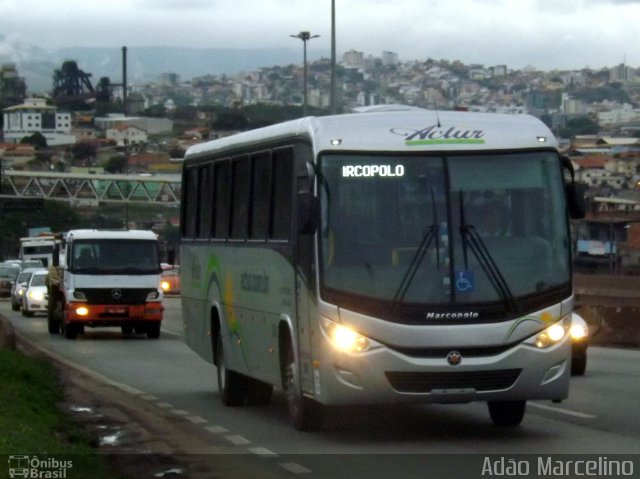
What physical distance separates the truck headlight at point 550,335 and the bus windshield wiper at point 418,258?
40.3 inches

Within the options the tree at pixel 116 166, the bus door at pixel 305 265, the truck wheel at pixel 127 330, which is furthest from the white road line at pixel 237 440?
the tree at pixel 116 166

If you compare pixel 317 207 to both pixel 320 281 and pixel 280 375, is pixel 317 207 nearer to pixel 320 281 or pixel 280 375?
pixel 320 281

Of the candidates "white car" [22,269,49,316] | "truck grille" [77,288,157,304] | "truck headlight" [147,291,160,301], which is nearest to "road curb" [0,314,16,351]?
"truck grille" [77,288,157,304]

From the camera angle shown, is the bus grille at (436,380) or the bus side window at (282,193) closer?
the bus grille at (436,380)

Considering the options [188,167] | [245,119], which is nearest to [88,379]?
[188,167]

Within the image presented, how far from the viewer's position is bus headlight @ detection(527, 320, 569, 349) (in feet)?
45.2

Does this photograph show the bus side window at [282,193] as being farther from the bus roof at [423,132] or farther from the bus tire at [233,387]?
the bus tire at [233,387]

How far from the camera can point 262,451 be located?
13.6 m

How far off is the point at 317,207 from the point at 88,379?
934 centimetres

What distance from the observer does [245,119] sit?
3885 inches

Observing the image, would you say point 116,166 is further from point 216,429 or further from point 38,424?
point 38,424

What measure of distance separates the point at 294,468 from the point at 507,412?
130 inches

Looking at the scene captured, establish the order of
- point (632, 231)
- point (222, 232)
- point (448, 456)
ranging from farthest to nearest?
1. point (632, 231)
2. point (222, 232)
3. point (448, 456)

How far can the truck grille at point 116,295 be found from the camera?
113 ft
